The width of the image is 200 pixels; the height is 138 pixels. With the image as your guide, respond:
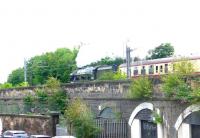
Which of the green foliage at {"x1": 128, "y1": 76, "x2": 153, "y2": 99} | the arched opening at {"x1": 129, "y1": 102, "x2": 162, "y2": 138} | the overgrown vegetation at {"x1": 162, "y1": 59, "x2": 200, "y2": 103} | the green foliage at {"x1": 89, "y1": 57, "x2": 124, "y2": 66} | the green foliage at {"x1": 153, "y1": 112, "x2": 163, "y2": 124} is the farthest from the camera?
the green foliage at {"x1": 89, "y1": 57, "x2": 124, "y2": 66}

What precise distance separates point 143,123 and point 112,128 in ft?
6.15

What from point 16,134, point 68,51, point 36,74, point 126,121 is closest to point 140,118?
point 126,121

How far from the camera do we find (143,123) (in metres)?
25.1

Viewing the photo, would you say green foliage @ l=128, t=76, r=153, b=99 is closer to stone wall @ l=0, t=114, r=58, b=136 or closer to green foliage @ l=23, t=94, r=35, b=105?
stone wall @ l=0, t=114, r=58, b=136

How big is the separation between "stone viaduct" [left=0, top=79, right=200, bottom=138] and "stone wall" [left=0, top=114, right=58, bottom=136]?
2.70 meters

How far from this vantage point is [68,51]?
102m

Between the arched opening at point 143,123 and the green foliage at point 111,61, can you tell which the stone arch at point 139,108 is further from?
the green foliage at point 111,61

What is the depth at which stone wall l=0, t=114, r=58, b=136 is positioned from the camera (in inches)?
1160

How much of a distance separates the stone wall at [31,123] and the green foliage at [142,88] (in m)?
6.80

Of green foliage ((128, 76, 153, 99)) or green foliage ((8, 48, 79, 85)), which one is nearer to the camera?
green foliage ((128, 76, 153, 99))

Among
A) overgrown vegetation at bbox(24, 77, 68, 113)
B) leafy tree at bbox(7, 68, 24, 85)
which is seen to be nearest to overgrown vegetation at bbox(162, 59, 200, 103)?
overgrown vegetation at bbox(24, 77, 68, 113)

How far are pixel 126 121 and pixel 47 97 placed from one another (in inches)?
376

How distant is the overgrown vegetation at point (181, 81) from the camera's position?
20.9 m

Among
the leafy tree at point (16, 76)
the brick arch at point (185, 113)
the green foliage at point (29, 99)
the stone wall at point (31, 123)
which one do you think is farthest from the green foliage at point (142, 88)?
the leafy tree at point (16, 76)
